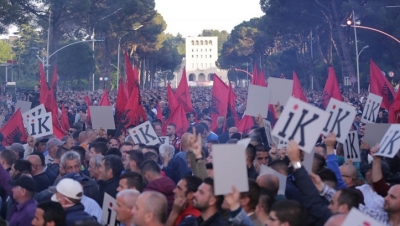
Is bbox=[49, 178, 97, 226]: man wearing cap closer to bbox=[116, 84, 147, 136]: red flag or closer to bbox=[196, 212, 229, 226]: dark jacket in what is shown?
bbox=[196, 212, 229, 226]: dark jacket

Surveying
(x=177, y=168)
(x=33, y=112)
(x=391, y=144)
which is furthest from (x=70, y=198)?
(x=33, y=112)

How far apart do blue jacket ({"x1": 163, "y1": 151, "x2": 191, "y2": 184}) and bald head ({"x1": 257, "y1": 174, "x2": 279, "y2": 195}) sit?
3.26 metres

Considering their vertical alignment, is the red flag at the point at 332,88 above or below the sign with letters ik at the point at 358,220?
above

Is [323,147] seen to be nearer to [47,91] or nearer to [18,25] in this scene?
[47,91]

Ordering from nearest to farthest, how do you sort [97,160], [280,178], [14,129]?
[280,178]
[97,160]
[14,129]

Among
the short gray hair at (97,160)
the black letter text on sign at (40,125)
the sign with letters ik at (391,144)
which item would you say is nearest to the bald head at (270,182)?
A: the sign with letters ik at (391,144)

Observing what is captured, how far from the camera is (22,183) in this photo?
24.3ft

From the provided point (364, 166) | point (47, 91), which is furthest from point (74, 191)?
point (47, 91)

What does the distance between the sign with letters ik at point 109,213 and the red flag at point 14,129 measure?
23.8ft

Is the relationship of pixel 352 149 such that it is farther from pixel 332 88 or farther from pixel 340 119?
pixel 332 88

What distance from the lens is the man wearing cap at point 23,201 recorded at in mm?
7128

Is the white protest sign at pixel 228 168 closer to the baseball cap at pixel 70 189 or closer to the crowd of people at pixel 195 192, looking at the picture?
the crowd of people at pixel 195 192

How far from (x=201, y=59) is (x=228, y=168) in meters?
188

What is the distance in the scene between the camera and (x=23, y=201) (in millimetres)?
7395
